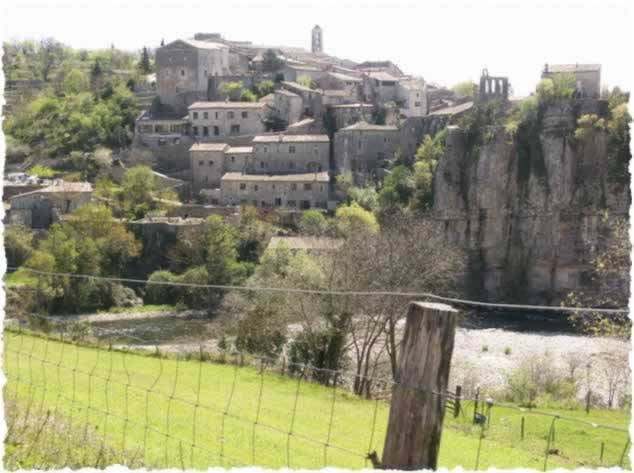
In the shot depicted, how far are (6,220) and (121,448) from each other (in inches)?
1767

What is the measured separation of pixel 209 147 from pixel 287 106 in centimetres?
782

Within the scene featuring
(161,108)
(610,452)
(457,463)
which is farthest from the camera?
(161,108)

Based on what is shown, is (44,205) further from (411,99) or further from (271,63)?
(411,99)

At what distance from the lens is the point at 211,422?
1248 centimetres

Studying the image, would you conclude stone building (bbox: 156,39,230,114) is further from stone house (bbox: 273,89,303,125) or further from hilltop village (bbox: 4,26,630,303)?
stone house (bbox: 273,89,303,125)

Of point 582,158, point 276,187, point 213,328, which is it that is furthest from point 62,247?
point 582,158

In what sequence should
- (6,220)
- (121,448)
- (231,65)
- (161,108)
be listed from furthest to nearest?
(231,65) < (161,108) < (6,220) < (121,448)

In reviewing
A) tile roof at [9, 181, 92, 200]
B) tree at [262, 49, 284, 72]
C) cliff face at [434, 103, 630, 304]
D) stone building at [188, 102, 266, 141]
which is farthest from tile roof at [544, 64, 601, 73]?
tile roof at [9, 181, 92, 200]

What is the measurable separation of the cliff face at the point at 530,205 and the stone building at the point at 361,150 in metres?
6.14

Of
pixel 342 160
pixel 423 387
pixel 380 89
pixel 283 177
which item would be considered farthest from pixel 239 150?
pixel 423 387

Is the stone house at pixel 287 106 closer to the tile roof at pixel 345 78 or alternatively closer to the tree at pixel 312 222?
the tile roof at pixel 345 78

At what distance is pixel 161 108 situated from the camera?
2709 inches

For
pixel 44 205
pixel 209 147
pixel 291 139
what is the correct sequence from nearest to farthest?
pixel 44 205 → pixel 291 139 → pixel 209 147

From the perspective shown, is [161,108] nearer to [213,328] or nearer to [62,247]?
[62,247]
